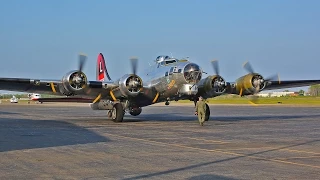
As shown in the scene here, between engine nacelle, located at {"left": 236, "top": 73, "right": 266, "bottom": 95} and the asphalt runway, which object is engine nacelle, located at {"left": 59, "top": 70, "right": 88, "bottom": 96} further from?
the asphalt runway

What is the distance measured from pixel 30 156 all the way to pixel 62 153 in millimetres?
981

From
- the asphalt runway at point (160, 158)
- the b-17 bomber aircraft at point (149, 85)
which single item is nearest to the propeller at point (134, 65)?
the b-17 bomber aircraft at point (149, 85)

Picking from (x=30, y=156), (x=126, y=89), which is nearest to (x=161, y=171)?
(x=30, y=156)

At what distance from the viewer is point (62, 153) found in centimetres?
1276

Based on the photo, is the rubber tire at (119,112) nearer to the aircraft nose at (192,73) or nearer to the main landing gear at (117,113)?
the main landing gear at (117,113)

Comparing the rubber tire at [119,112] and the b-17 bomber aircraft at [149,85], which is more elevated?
the b-17 bomber aircraft at [149,85]

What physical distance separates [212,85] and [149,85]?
3.90 m

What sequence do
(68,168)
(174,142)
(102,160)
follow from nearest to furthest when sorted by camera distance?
(68,168) < (102,160) < (174,142)

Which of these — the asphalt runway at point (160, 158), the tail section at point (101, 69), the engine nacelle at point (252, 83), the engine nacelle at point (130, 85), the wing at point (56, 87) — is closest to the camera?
the asphalt runway at point (160, 158)

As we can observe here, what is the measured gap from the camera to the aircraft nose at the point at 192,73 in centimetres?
2736

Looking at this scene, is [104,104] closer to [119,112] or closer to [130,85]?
[119,112]

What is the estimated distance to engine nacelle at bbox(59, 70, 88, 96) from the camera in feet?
87.3

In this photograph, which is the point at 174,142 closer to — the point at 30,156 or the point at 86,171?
the point at 30,156

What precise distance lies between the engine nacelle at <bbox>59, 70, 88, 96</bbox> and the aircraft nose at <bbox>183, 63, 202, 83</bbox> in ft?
18.9
